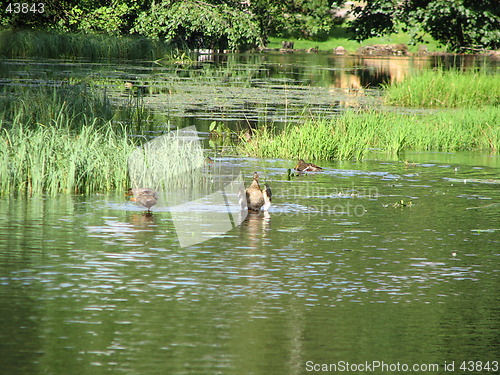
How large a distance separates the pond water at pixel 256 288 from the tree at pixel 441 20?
88.6 feet

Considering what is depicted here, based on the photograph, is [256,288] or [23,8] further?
[23,8]

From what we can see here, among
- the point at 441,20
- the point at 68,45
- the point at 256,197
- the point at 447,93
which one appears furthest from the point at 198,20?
the point at 256,197

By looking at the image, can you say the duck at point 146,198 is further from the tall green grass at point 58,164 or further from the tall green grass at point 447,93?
the tall green grass at point 447,93

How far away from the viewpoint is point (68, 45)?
38.1 meters

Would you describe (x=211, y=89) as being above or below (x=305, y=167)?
above

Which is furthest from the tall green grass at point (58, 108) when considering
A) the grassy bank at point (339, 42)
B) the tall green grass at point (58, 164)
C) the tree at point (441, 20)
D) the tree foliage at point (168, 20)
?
the grassy bank at point (339, 42)

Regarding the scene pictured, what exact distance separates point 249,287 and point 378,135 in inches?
432

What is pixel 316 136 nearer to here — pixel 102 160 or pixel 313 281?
pixel 102 160

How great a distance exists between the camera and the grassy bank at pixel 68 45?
122 ft

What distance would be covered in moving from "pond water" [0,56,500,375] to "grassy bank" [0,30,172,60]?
87.9 ft

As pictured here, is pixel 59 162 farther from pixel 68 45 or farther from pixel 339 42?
pixel 339 42

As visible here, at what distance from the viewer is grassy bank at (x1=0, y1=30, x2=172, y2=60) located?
1459 inches
